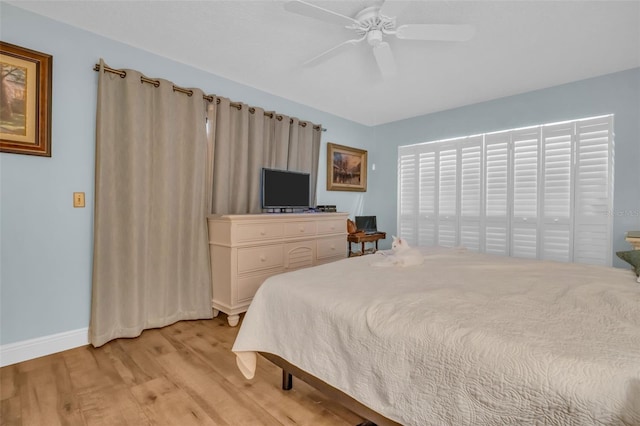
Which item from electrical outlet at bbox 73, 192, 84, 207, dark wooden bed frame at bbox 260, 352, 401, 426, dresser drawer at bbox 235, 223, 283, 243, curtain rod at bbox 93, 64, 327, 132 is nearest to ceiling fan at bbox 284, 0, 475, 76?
curtain rod at bbox 93, 64, 327, 132

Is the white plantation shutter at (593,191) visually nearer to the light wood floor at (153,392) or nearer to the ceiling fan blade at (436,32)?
the ceiling fan blade at (436,32)

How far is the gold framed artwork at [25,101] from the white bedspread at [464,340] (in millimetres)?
2009

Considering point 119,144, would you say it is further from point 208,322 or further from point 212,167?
point 208,322

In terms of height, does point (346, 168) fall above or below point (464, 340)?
above

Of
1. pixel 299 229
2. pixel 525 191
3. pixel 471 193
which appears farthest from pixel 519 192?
pixel 299 229

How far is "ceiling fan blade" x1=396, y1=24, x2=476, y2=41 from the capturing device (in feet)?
6.23

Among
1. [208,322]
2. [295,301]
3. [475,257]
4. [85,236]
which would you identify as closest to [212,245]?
[208,322]

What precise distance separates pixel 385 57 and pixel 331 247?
2146 mm

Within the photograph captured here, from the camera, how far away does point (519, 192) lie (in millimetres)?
3666

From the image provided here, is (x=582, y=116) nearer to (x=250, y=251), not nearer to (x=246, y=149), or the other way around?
(x=246, y=149)

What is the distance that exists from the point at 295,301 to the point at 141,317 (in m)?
1.80

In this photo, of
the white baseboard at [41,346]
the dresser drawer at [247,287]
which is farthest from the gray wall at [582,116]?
the white baseboard at [41,346]

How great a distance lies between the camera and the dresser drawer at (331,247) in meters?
3.52

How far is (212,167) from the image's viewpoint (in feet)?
9.96
